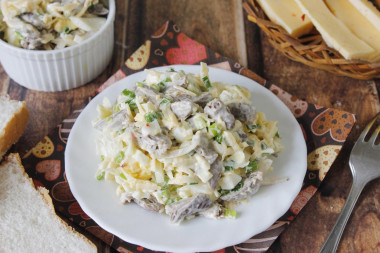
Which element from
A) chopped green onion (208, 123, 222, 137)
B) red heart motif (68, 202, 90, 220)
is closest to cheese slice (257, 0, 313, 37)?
chopped green onion (208, 123, 222, 137)

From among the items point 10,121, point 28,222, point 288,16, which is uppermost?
point 288,16

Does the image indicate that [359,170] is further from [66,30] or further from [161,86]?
[66,30]

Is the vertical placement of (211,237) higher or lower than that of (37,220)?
higher

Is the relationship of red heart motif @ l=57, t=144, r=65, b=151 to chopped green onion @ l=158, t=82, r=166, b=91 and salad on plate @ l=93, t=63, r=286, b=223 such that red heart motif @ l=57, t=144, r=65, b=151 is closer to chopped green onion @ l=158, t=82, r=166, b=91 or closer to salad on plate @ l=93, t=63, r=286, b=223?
salad on plate @ l=93, t=63, r=286, b=223

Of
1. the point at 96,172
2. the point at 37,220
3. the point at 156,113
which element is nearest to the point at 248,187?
the point at 156,113

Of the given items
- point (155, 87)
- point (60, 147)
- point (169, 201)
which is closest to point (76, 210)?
point (60, 147)

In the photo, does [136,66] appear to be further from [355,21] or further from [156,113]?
[355,21]

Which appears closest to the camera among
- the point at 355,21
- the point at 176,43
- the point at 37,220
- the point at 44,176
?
the point at 37,220

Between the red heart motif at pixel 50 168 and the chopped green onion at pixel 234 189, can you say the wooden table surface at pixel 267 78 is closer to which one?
the red heart motif at pixel 50 168
